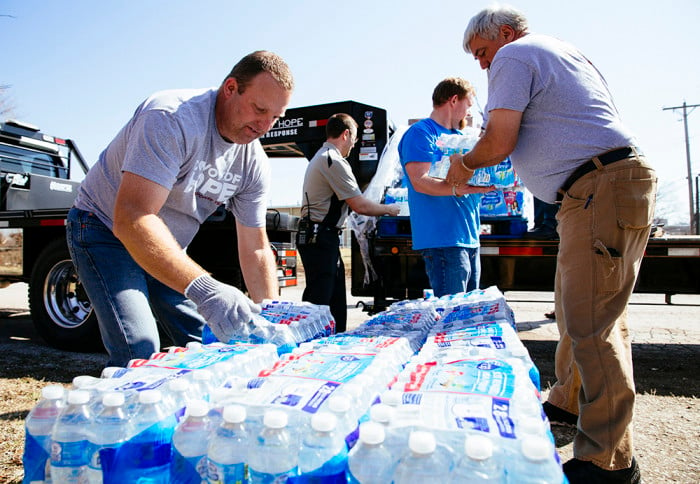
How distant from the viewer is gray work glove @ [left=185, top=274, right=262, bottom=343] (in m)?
1.86

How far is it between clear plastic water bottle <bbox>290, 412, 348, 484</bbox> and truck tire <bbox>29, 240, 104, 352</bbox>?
488 cm

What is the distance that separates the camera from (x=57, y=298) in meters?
5.42

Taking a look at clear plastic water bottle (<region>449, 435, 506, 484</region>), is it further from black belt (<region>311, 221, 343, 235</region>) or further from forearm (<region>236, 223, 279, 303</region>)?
black belt (<region>311, 221, 343, 235</region>)

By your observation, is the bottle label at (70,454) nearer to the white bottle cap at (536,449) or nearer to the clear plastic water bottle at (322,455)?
the clear plastic water bottle at (322,455)

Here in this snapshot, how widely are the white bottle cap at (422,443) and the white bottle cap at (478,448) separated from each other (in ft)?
0.24

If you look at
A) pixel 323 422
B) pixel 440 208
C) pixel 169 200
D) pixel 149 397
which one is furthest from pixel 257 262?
pixel 323 422

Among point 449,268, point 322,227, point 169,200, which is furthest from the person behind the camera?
→ point 322,227

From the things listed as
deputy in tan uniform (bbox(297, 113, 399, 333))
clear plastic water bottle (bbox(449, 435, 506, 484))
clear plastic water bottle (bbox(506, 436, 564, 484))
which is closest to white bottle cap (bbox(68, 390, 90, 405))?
clear plastic water bottle (bbox(449, 435, 506, 484))

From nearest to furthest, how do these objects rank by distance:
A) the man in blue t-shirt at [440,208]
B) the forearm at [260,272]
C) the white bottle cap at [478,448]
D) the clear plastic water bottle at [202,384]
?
the white bottle cap at [478,448] → the clear plastic water bottle at [202,384] → the forearm at [260,272] → the man in blue t-shirt at [440,208]

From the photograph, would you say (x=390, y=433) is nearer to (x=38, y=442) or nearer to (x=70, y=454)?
(x=70, y=454)

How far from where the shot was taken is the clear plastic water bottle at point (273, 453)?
3.71 feet

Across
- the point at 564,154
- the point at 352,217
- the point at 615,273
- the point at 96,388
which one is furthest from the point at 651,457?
the point at 352,217

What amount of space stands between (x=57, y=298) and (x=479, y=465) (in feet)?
18.3

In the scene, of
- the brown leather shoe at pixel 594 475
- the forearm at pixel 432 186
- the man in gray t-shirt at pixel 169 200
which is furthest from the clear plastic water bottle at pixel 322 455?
the forearm at pixel 432 186
